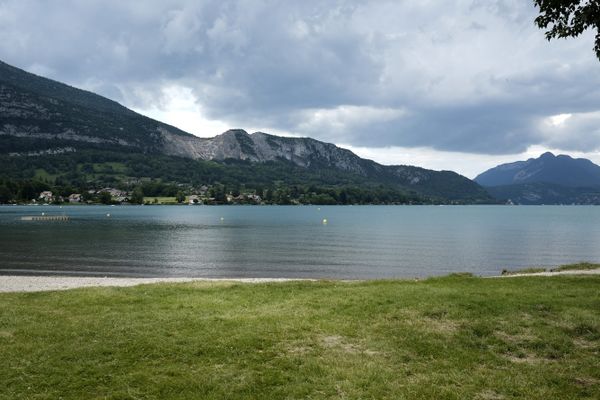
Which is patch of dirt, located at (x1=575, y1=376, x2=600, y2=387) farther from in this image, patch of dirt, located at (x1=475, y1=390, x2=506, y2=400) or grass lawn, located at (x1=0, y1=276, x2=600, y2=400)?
patch of dirt, located at (x1=475, y1=390, x2=506, y2=400)

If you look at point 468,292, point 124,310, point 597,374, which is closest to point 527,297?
point 468,292

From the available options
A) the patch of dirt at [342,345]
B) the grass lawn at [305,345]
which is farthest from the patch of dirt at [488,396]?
the patch of dirt at [342,345]

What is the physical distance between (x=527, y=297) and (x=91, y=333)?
19575 millimetres

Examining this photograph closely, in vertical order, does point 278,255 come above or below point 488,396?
below

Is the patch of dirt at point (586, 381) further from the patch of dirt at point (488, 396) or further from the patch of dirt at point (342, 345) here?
the patch of dirt at point (342, 345)

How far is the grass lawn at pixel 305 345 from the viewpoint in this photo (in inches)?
469

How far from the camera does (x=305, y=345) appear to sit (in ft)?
50.5

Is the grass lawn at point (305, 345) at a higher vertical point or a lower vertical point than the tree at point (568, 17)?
lower

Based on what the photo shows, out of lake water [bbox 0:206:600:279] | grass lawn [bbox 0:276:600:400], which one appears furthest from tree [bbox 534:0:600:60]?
lake water [bbox 0:206:600:279]

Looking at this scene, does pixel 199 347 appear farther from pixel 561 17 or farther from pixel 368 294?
pixel 561 17

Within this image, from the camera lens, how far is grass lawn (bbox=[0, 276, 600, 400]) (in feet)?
39.1

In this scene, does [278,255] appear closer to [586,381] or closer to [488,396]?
[586,381]

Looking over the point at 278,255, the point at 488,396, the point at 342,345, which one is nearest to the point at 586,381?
the point at 488,396

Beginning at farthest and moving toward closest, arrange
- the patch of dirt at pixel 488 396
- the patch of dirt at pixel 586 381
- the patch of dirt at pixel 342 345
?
the patch of dirt at pixel 342 345, the patch of dirt at pixel 586 381, the patch of dirt at pixel 488 396
